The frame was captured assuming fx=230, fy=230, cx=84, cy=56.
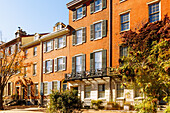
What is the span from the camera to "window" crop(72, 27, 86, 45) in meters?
26.6

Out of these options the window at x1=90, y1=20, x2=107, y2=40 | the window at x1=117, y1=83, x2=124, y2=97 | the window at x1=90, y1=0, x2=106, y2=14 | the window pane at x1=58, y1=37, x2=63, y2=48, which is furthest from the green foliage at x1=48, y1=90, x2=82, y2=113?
the window pane at x1=58, y1=37, x2=63, y2=48

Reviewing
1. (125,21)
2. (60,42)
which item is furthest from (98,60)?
(60,42)

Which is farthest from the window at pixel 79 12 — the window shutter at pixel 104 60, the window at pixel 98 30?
the window shutter at pixel 104 60

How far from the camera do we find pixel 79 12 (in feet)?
91.8

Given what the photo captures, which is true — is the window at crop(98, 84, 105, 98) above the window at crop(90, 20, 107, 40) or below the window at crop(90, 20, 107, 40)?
below

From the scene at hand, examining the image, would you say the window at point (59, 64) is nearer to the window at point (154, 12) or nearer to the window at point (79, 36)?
the window at point (79, 36)

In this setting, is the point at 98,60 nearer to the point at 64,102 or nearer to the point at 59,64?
the point at 59,64

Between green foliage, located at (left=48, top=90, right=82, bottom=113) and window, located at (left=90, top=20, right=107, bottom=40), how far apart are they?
11127 millimetres

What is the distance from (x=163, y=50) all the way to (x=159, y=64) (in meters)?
0.80

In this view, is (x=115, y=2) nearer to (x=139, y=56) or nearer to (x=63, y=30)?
(x=63, y=30)

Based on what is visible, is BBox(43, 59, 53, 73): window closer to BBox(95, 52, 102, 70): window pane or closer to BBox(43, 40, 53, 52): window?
BBox(43, 40, 53, 52): window

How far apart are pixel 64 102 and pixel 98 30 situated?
12771 mm

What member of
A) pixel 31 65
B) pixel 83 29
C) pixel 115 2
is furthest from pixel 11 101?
pixel 115 2

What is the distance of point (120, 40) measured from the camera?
73.5 feet
